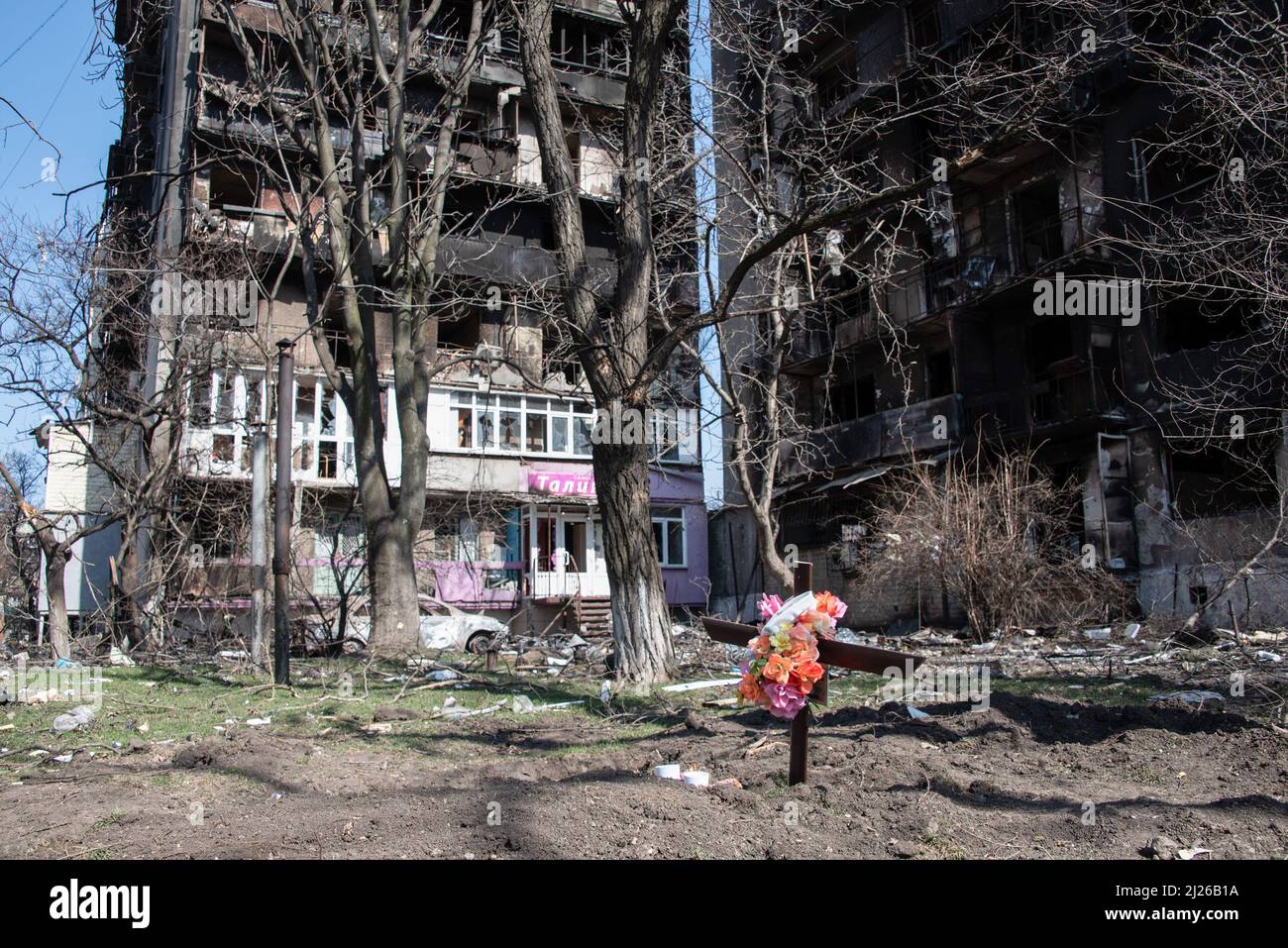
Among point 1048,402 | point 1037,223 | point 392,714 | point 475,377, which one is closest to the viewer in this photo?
point 392,714

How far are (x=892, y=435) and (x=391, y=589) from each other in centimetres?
1659

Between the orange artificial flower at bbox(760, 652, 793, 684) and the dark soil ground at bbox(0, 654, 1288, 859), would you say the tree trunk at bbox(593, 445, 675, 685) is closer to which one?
the dark soil ground at bbox(0, 654, 1288, 859)

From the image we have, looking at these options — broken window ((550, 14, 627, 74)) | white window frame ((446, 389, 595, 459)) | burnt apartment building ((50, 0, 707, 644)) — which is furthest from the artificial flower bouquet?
broken window ((550, 14, 627, 74))

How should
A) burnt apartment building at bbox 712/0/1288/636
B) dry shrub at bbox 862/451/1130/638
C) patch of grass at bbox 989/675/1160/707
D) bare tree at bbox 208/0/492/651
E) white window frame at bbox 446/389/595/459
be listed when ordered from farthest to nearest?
white window frame at bbox 446/389/595/459 < burnt apartment building at bbox 712/0/1288/636 < dry shrub at bbox 862/451/1130/638 < bare tree at bbox 208/0/492/651 < patch of grass at bbox 989/675/1160/707

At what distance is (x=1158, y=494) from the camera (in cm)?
2017

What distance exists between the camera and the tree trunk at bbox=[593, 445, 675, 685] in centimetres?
966

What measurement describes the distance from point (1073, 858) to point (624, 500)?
20.3 ft

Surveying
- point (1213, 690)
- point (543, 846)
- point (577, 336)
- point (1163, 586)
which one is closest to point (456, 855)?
point (543, 846)

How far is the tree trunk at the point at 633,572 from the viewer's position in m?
9.66

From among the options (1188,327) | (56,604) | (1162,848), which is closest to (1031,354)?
(1188,327)

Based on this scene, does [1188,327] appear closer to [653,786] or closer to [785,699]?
[785,699]

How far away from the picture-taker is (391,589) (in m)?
14.3

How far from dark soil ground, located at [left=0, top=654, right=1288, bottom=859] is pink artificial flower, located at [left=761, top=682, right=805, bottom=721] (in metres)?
0.46

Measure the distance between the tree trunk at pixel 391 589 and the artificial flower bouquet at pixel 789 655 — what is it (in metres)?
9.94
